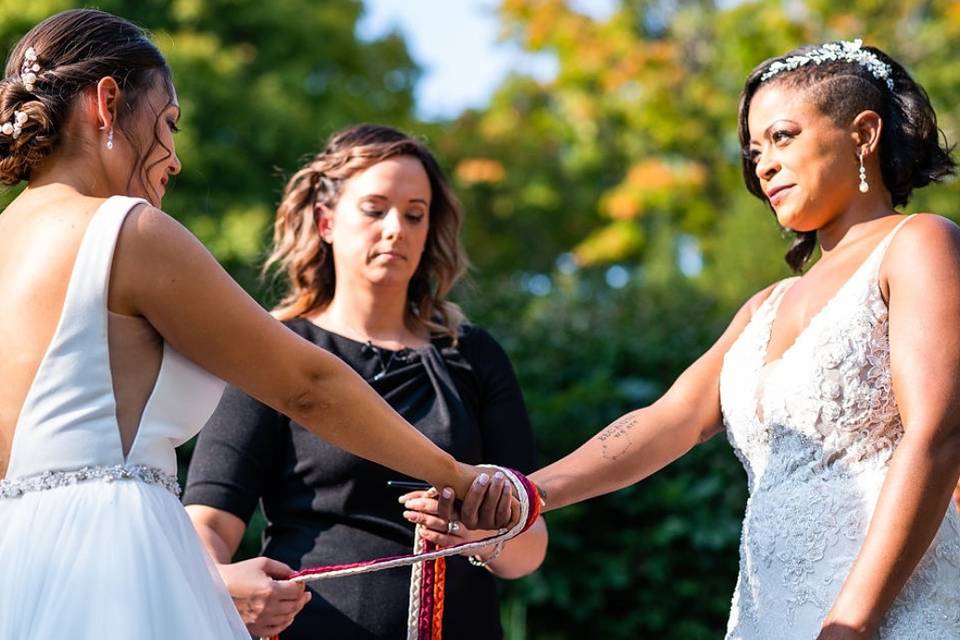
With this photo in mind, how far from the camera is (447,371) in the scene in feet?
12.0

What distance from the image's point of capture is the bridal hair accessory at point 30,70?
2.46 meters

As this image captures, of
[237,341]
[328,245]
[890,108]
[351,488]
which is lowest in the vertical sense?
[351,488]

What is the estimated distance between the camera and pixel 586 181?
22031 mm

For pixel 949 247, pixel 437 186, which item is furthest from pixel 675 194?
pixel 949 247

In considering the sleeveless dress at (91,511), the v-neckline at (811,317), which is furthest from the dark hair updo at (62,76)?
the v-neckline at (811,317)

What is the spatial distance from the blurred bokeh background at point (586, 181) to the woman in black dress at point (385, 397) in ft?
1.89

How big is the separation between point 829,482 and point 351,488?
1294 millimetres

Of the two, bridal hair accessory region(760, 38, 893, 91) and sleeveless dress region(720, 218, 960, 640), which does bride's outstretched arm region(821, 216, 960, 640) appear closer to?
sleeveless dress region(720, 218, 960, 640)

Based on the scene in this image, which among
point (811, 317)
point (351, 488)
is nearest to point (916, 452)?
point (811, 317)

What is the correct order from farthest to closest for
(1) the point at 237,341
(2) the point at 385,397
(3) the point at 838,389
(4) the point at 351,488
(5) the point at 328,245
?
1. (5) the point at 328,245
2. (2) the point at 385,397
3. (4) the point at 351,488
4. (3) the point at 838,389
5. (1) the point at 237,341

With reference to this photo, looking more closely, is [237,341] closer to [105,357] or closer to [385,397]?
[105,357]

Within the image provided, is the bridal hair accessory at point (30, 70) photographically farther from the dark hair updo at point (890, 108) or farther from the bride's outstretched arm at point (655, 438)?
the dark hair updo at point (890, 108)

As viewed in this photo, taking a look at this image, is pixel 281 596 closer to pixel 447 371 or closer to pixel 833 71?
pixel 447 371

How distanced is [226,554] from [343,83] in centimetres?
1643
